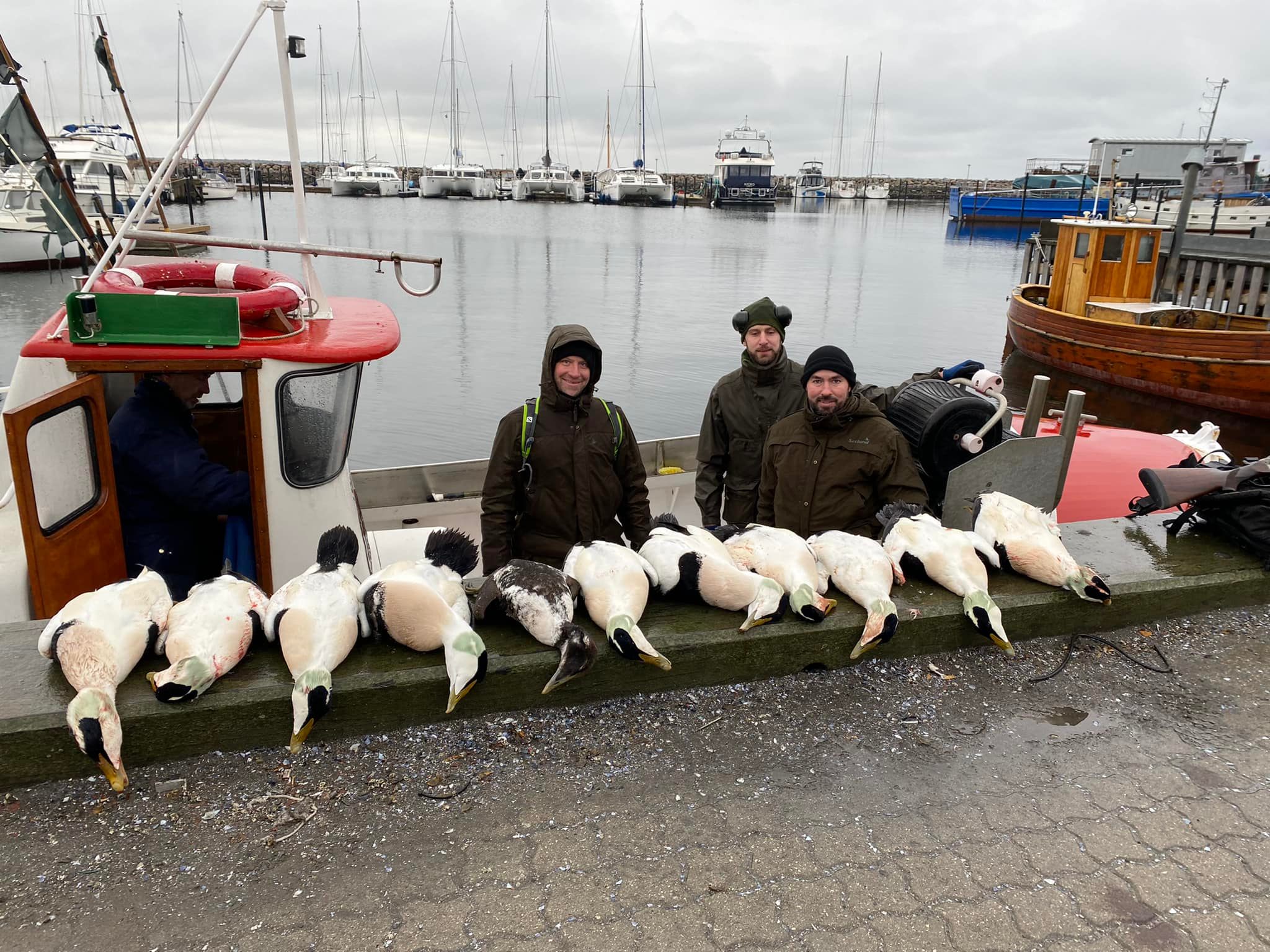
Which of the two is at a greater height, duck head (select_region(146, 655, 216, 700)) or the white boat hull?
the white boat hull

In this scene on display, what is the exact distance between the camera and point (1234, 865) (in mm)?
2779

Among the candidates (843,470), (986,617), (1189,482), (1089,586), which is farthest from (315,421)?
(1189,482)

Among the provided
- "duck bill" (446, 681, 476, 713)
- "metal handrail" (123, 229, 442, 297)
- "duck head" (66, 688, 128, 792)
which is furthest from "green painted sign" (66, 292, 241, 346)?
"duck bill" (446, 681, 476, 713)

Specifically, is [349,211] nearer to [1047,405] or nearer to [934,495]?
[1047,405]

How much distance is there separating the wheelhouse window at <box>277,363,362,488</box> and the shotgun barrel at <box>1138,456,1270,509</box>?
4412 mm

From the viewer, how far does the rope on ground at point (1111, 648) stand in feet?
12.6

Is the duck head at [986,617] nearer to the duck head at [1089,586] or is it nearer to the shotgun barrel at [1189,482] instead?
the duck head at [1089,586]

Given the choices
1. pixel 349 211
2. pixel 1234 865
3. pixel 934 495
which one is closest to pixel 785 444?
pixel 934 495

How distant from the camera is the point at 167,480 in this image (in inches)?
163

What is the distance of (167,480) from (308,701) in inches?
72.4

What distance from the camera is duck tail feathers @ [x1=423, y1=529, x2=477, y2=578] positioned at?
3574 mm

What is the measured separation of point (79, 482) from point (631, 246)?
163 ft

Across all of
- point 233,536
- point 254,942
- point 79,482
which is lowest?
point 254,942

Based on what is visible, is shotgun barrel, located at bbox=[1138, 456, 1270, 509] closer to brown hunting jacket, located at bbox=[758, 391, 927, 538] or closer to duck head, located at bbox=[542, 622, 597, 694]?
brown hunting jacket, located at bbox=[758, 391, 927, 538]
